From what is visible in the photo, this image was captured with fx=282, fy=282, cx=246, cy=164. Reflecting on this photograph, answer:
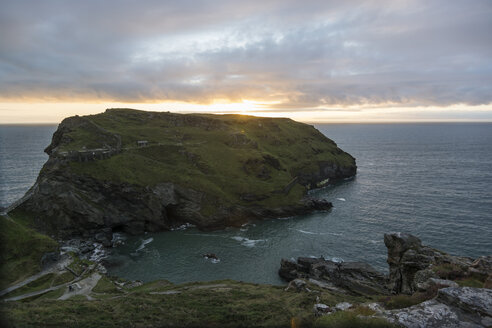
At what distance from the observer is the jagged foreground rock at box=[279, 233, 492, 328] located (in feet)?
60.8

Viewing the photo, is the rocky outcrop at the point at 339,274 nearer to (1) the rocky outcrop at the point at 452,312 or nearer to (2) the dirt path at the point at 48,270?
(1) the rocky outcrop at the point at 452,312

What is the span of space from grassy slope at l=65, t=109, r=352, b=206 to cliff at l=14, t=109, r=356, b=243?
16.5 inches

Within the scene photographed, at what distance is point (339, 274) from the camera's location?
6053 cm

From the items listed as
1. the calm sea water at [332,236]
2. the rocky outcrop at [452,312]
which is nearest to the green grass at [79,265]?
the calm sea water at [332,236]

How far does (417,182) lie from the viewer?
138750 mm

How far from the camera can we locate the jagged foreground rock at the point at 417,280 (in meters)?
18.5

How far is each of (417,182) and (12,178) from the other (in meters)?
206

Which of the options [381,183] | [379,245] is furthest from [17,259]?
[381,183]

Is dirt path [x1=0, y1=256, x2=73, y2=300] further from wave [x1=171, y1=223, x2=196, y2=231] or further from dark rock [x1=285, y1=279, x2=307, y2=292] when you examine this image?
dark rock [x1=285, y1=279, x2=307, y2=292]

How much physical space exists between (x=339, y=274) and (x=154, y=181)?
67.2 metres

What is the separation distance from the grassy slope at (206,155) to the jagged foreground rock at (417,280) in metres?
46.1

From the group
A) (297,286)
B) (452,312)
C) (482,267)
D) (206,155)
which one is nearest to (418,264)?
(482,267)

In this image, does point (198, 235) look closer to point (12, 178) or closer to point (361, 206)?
point (361, 206)

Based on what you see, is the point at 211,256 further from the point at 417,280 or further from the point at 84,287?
the point at 417,280
